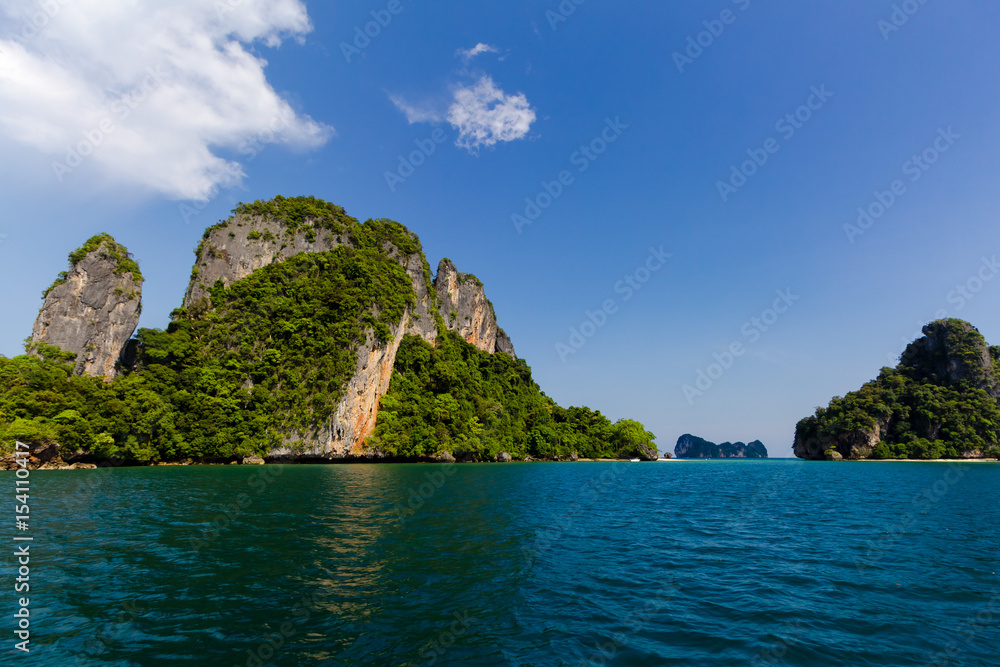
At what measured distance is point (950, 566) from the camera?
12.3 metres

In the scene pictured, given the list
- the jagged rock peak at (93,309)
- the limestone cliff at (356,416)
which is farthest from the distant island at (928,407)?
the jagged rock peak at (93,309)

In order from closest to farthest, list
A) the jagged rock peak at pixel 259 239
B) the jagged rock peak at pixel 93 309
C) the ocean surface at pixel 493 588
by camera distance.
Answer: the ocean surface at pixel 493 588 < the jagged rock peak at pixel 93 309 < the jagged rock peak at pixel 259 239

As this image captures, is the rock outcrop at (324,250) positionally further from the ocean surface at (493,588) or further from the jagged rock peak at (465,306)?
the ocean surface at (493,588)

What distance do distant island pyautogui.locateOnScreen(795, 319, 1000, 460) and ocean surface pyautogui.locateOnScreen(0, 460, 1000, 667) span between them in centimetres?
10579

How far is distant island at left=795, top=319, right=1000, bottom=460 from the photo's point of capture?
A: 91.1 metres

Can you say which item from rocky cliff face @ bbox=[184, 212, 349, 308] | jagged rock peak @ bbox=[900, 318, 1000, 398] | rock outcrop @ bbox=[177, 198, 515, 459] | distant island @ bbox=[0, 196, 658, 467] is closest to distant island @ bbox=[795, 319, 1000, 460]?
jagged rock peak @ bbox=[900, 318, 1000, 398]

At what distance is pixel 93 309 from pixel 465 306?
77.3 metres

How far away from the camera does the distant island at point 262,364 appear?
167ft

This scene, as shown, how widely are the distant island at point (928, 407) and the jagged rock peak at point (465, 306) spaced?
315ft

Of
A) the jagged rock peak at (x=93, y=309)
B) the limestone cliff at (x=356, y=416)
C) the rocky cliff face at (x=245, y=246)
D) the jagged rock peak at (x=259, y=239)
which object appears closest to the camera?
the jagged rock peak at (x=93, y=309)

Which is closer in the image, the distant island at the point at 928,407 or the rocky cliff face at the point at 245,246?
the rocky cliff face at the point at 245,246

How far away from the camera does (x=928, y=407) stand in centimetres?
9525

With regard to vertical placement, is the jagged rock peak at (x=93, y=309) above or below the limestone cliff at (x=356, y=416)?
above

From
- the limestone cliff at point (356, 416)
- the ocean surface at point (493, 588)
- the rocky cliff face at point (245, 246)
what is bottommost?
the ocean surface at point (493, 588)
